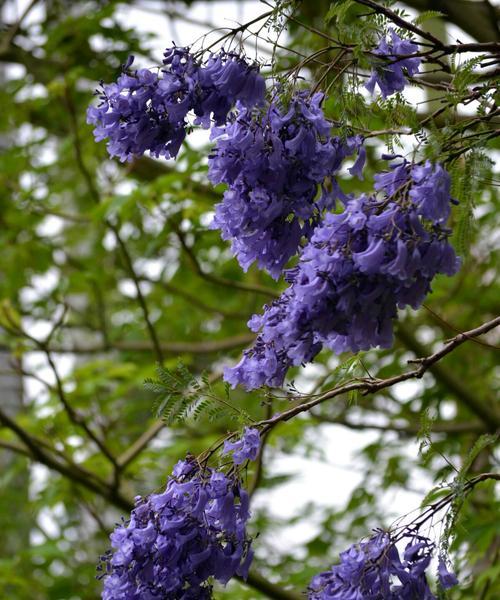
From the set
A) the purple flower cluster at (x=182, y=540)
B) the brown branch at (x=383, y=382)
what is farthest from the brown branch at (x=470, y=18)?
the purple flower cluster at (x=182, y=540)

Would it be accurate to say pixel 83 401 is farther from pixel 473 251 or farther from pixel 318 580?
pixel 318 580

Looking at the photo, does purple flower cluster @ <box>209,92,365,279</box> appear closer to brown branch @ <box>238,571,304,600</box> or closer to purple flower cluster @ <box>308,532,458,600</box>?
purple flower cluster @ <box>308,532,458,600</box>

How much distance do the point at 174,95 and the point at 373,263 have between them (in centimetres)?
44

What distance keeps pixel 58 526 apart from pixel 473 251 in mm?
2820

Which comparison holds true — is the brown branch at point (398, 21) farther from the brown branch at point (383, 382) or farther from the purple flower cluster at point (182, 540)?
the purple flower cluster at point (182, 540)

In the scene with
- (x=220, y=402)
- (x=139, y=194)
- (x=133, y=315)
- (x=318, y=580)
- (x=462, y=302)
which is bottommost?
(x=318, y=580)

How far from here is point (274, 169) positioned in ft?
4.28

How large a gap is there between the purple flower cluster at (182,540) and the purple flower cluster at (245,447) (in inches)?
1.4

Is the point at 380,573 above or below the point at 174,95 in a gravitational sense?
below

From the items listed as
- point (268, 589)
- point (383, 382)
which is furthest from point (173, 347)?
point (383, 382)

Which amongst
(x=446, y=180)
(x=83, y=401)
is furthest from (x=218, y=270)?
(x=446, y=180)

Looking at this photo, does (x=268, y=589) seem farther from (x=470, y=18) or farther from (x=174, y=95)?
(x=174, y=95)

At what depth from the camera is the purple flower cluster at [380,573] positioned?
1395mm

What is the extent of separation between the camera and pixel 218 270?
14.3 feet
